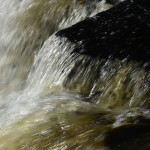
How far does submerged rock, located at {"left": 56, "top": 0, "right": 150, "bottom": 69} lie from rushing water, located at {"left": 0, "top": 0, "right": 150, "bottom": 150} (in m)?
0.12

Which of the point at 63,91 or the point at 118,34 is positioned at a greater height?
the point at 118,34

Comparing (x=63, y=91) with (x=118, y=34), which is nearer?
(x=63, y=91)

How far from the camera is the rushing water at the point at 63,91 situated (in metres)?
3.97

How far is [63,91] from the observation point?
17.7 feet

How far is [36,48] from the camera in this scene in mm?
7266

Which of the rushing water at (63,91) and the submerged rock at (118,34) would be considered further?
the submerged rock at (118,34)

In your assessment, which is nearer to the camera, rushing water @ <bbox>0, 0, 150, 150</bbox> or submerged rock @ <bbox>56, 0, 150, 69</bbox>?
rushing water @ <bbox>0, 0, 150, 150</bbox>

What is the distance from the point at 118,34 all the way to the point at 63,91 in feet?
3.54

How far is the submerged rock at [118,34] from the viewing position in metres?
5.38

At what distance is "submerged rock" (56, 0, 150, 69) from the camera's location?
17.6ft

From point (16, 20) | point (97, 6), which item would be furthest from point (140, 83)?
point (16, 20)

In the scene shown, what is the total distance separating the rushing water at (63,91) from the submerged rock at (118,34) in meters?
0.12

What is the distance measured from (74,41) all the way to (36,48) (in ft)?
4.93

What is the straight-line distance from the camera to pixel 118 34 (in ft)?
19.1
